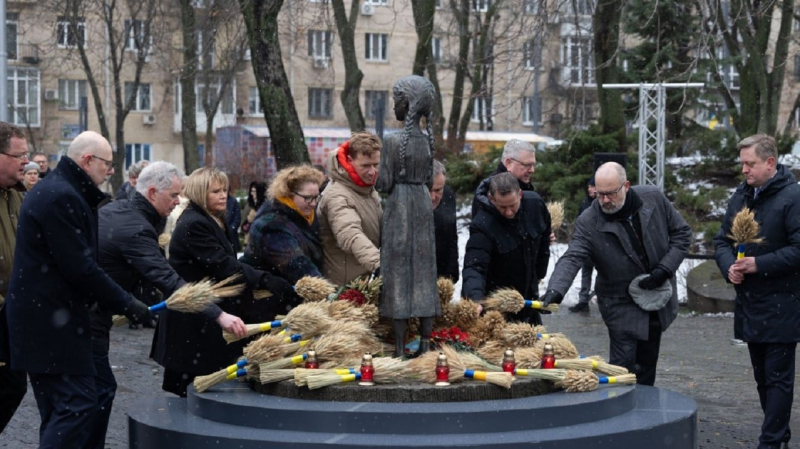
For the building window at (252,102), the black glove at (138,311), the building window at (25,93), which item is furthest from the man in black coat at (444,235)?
the building window at (252,102)

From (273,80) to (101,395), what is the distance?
10.9 meters

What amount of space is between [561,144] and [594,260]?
16.1m

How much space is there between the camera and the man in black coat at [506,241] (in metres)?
8.06

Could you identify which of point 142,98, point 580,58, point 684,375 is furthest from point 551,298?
point 142,98

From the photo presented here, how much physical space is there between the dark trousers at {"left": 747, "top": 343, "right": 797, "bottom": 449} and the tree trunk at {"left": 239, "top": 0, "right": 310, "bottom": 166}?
10572 mm

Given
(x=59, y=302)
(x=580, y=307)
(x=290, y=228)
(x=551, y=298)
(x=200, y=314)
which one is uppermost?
(x=290, y=228)

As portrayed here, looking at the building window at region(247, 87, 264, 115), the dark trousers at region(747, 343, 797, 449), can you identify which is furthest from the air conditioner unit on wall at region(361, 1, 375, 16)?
the dark trousers at region(747, 343, 797, 449)

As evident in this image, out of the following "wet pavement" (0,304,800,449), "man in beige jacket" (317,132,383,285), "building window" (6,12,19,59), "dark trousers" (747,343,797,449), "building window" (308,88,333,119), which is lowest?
"wet pavement" (0,304,800,449)

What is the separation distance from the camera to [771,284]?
811 cm

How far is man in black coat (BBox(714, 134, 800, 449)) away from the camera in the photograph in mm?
8016

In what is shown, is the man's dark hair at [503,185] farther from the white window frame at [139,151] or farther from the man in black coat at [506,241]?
the white window frame at [139,151]

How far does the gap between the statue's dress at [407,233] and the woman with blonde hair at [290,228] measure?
87 centimetres

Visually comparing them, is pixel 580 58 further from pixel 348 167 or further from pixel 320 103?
pixel 320 103

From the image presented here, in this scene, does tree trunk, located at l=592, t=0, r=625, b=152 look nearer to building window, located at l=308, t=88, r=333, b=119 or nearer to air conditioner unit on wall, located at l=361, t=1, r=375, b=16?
air conditioner unit on wall, located at l=361, t=1, r=375, b=16
